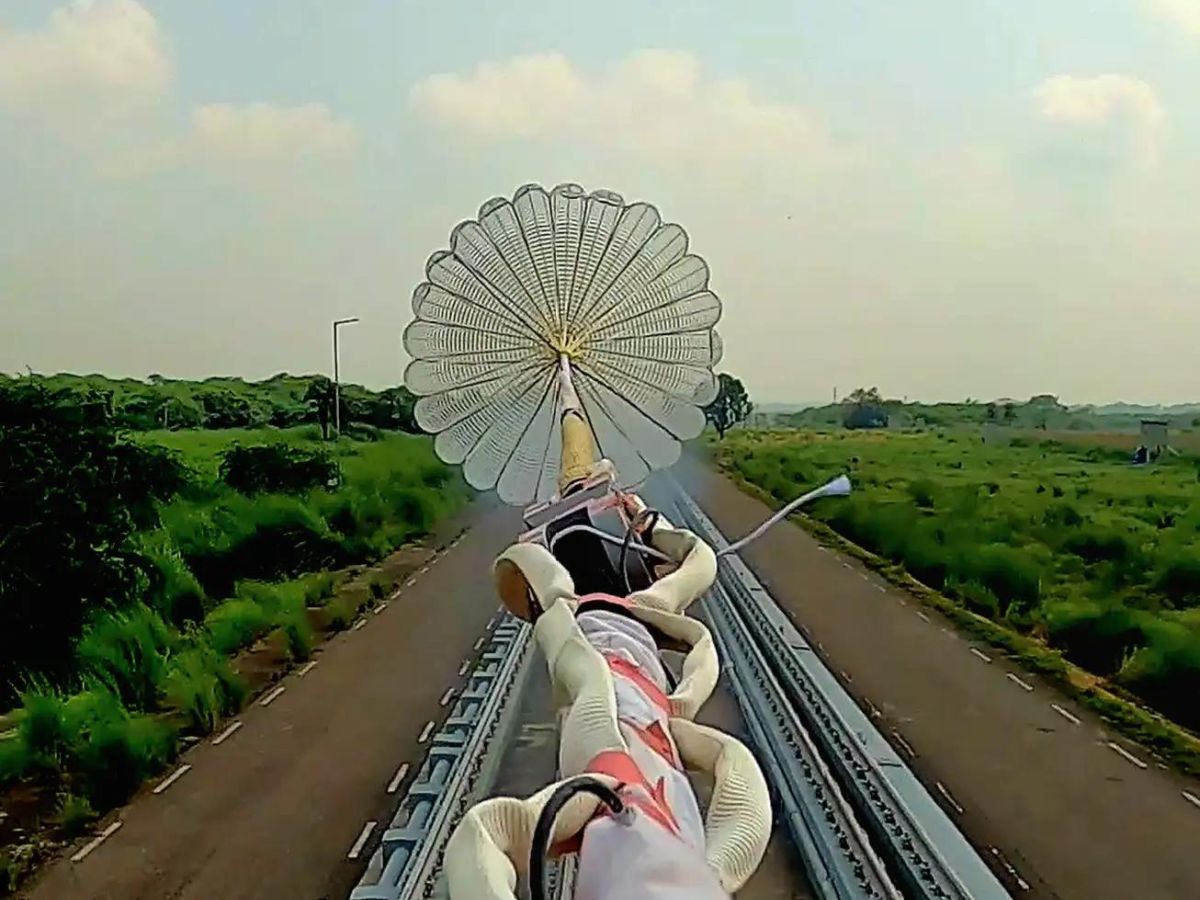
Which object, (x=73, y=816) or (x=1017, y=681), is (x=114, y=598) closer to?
(x=73, y=816)

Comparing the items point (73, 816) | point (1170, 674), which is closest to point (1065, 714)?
point (1170, 674)

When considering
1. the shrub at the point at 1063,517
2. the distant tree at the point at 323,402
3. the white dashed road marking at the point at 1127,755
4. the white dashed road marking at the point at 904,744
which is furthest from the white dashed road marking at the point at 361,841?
the distant tree at the point at 323,402

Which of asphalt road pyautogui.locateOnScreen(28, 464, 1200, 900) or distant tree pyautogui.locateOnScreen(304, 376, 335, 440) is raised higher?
distant tree pyautogui.locateOnScreen(304, 376, 335, 440)

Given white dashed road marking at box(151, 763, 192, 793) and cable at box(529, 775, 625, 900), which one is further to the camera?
white dashed road marking at box(151, 763, 192, 793)

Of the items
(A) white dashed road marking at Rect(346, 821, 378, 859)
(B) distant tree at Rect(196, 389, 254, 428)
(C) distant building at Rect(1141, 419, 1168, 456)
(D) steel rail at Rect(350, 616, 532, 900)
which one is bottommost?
(A) white dashed road marking at Rect(346, 821, 378, 859)

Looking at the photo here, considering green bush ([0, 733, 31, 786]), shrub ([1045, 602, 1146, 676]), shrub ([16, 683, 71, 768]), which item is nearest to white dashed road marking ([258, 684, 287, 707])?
shrub ([16, 683, 71, 768])

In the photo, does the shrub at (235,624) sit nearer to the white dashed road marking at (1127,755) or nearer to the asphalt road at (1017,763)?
the asphalt road at (1017,763)

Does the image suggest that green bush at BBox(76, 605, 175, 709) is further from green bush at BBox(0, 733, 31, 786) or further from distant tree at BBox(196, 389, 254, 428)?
distant tree at BBox(196, 389, 254, 428)

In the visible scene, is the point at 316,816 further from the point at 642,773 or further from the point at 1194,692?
the point at 1194,692
